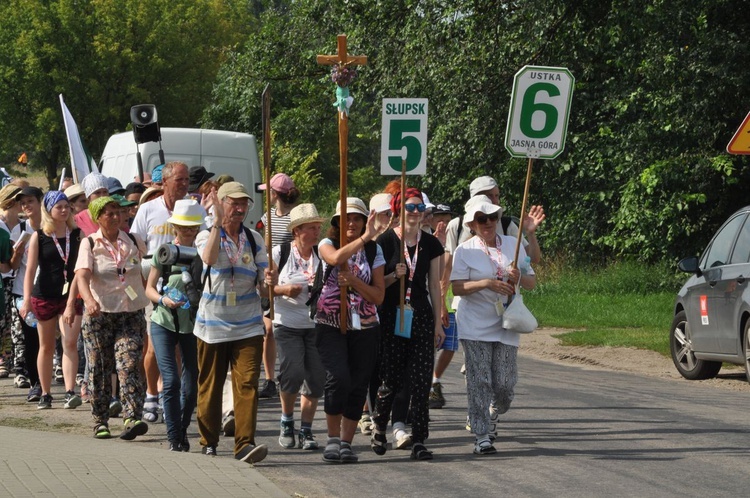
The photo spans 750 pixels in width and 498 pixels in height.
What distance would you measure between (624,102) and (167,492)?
64.3 feet

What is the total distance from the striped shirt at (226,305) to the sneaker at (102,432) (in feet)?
4.80

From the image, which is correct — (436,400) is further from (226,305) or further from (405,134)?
(226,305)

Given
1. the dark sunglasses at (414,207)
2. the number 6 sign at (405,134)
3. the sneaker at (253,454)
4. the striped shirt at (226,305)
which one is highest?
the number 6 sign at (405,134)

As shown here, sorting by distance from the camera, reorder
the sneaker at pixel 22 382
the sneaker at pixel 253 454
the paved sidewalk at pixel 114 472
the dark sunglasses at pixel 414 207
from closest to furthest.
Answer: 1. the paved sidewalk at pixel 114 472
2. the sneaker at pixel 253 454
3. the dark sunglasses at pixel 414 207
4. the sneaker at pixel 22 382

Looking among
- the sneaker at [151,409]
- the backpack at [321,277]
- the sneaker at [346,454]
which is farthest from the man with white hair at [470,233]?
the sneaker at [151,409]

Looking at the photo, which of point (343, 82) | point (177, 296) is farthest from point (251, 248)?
point (343, 82)

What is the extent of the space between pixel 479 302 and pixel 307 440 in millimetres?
1569

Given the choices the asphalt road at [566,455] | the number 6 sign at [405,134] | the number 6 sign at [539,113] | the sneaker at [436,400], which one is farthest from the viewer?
the sneaker at [436,400]

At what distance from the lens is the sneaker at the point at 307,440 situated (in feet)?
33.2

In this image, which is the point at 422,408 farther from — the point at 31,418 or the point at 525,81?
the point at 31,418

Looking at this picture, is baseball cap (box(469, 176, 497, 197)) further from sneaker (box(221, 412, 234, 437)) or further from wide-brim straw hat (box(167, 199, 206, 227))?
sneaker (box(221, 412, 234, 437))

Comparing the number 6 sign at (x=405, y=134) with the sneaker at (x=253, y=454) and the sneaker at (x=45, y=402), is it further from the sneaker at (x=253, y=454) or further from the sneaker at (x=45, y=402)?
the sneaker at (x=45, y=402)

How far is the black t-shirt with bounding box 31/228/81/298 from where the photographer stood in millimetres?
12148

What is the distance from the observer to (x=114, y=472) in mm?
8203
